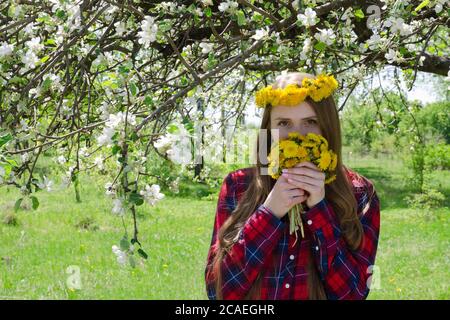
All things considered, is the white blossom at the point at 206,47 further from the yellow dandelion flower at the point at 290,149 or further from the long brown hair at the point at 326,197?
the yellow dandelion flower at the point at 290,149

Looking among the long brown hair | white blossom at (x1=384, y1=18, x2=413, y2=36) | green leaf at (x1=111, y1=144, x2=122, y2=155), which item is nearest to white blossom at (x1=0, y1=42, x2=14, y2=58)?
green leaf at (x1=111, y1=144, x2=122, y2=155)

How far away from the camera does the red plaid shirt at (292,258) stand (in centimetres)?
157

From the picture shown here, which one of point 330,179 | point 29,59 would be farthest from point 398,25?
point 29,59

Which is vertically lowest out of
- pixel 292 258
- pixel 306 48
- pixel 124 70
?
pixel 292 258

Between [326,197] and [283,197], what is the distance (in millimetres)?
194

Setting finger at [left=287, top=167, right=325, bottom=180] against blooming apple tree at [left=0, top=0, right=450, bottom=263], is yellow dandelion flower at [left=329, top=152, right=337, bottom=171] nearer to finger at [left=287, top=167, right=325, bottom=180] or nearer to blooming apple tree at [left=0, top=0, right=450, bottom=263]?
finger at [left=287, top=167, right=325, bottom=180]

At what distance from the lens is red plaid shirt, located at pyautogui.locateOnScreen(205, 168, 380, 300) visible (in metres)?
1.57

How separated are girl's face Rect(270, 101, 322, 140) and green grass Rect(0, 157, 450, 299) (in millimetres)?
3666

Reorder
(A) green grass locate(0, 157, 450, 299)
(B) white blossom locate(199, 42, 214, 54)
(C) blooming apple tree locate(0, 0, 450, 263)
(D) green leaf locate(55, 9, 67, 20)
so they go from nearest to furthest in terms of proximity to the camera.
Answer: (C) blooming apple tree locate(0, 0, 450, 263) → (D) green leaf locate(55, 9, 67, 20) → (B) white blossom locate(199, 42, 214, 54) → (A) green grass locate(0, 157, 450, 299)

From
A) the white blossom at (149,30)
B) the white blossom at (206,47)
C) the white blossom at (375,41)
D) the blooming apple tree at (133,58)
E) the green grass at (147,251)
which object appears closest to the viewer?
the blooming apple tree at (133,58)

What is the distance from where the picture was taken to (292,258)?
1.64 metres

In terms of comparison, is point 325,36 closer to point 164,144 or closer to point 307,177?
point 307,177

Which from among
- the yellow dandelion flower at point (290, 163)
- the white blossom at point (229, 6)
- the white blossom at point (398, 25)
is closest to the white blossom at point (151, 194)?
the yellow dandelion flower at point (290, 163)

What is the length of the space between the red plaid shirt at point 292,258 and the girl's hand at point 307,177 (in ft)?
0.25
